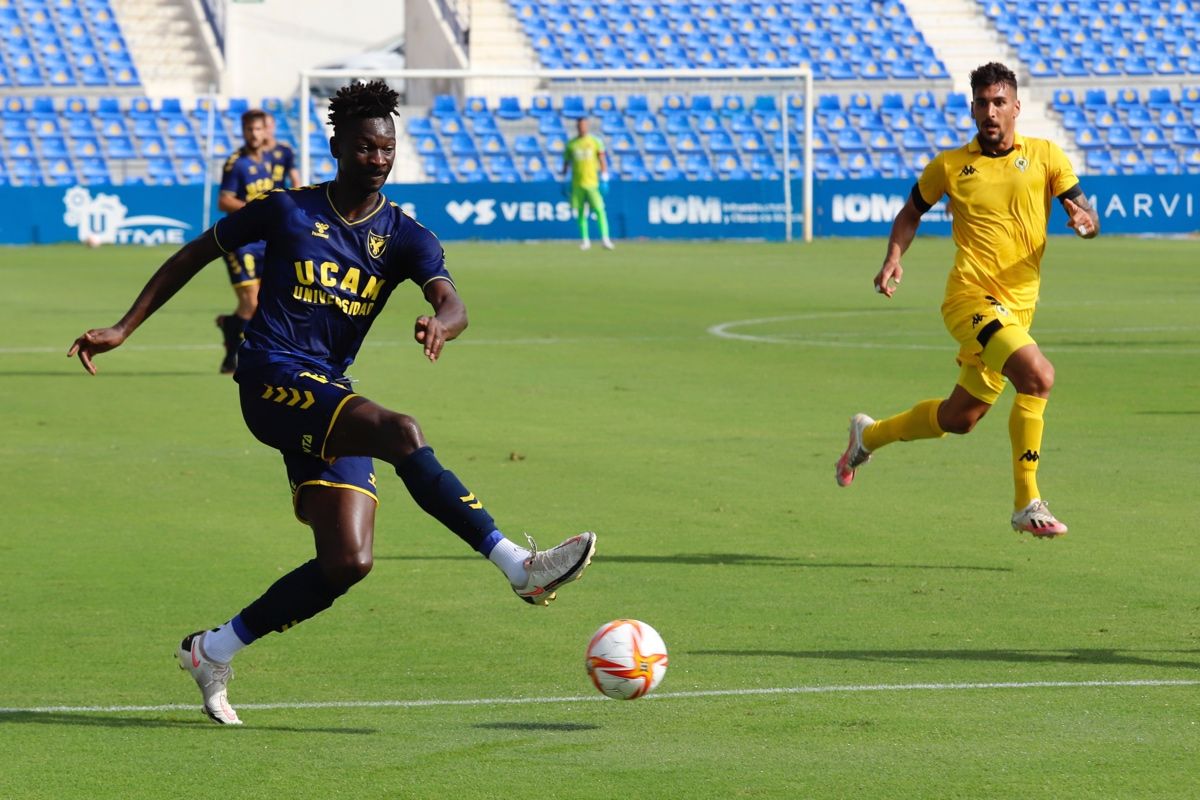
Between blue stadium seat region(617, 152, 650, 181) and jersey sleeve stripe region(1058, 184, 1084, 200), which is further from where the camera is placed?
blue stadium seat region(617, 152, 650, 181)

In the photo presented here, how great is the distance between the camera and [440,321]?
5809 mm

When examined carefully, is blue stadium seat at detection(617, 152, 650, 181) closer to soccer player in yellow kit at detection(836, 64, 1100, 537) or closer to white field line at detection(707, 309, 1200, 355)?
white field line at detection(707, 309, 1200, 355)

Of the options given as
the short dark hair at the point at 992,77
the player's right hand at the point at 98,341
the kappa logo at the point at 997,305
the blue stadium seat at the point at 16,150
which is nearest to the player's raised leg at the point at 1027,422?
the kappa logo at the point at 997,305

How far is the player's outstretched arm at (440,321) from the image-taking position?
5.64m

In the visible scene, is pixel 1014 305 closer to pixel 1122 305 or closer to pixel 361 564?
pixel 361 564

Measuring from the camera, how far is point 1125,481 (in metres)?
10.6

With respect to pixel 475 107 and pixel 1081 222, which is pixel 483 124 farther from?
pixel 1081 222

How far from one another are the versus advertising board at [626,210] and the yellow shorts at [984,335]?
1047 inches

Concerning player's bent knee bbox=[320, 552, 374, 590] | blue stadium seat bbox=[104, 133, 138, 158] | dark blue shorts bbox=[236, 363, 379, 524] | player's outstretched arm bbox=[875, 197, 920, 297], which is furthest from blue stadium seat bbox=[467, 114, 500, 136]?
player's bent knee bbox=[320, 552, 374, 590]

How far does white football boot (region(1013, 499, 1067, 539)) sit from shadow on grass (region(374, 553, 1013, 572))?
0.62ft

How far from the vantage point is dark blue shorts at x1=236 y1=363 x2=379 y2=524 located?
5.86 m

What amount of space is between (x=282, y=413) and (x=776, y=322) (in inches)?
598

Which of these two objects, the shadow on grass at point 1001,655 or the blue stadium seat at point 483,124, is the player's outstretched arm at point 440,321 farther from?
the blue stadium seat at point 483,124

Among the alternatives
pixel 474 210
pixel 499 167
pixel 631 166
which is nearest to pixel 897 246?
pixel 474 210
